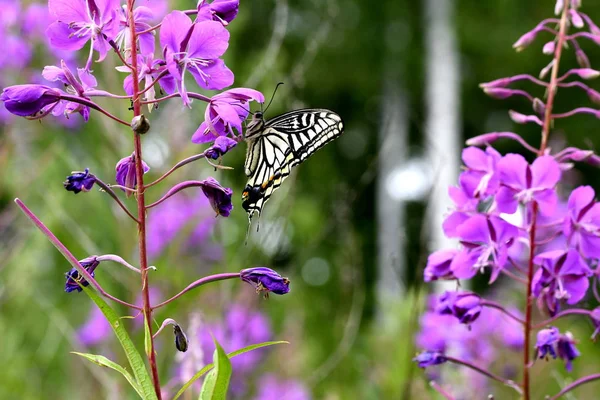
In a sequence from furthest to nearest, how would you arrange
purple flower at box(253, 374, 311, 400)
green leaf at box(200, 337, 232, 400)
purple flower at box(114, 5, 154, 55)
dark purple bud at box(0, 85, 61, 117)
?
1. purple flower at box(253, 374, 311, 400)
2. purple flower at box(114, 5, 154, 55)
3. dark purple bud at box(0, 85, 61, 117)
4. green leaf at box(200, 337, 232, 400)

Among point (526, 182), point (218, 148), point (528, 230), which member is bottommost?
point (528, 230)

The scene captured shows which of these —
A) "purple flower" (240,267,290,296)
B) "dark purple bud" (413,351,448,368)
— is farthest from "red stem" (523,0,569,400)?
"purple flower" (240,267,290,296)

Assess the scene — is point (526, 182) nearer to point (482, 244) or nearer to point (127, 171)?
point (482, 244)

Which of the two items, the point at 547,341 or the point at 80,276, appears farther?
the point at 547,341

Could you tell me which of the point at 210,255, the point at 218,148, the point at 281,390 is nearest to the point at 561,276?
the point at 218,148

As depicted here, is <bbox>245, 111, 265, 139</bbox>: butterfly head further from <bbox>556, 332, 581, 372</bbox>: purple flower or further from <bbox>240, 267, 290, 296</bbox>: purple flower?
<bbox>556, 332, 581, 372</bbox>: purple flower

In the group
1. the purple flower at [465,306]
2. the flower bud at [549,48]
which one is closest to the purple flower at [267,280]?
the purple flower at [465,306]
